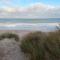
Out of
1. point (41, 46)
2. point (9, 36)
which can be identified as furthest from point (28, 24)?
point (41, 46)

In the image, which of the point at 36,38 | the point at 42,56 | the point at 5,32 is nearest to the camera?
the point at 42,56

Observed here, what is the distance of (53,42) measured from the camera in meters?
4.56

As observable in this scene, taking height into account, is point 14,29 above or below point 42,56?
above

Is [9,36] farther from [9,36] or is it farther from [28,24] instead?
[28,24]

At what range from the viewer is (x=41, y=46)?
179 inches

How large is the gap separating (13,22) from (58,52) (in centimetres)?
135

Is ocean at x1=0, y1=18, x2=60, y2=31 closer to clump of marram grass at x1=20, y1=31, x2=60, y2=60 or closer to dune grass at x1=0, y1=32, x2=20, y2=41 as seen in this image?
dune grass at x1=0, y1=32, x2=20, y2=41

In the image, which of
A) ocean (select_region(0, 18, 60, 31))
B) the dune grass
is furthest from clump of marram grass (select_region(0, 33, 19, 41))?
ocean (select_region(0, 18, 60, 31))

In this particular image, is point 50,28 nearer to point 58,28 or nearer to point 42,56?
point 58,28

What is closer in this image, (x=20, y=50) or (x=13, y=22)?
(x=20, y=50)

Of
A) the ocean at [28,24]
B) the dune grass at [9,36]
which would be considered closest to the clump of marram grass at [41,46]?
the dune grass at [9,36]

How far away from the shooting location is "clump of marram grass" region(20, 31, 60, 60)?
14.4 ft

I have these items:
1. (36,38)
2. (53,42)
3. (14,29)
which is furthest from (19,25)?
(53,42)

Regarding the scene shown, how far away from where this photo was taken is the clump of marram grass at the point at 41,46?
4402 millimetres
